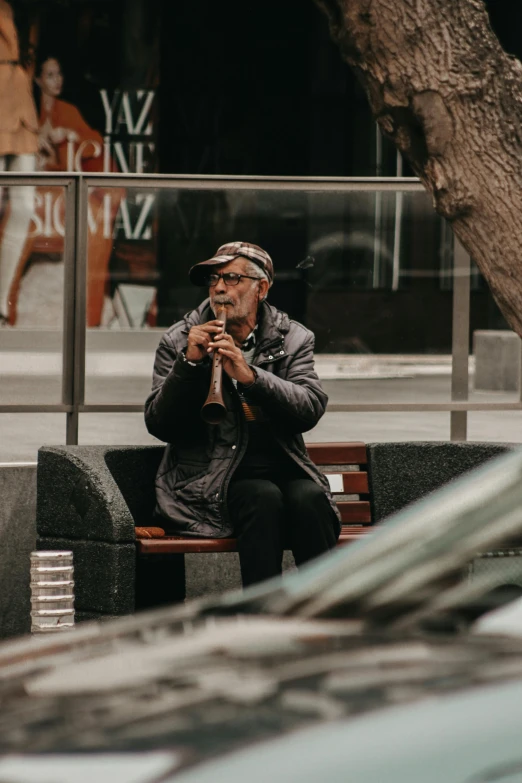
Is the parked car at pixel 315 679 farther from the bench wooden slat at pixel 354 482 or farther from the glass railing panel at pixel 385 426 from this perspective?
the glass railing panel at pixel 385 426

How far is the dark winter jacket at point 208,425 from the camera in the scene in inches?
205

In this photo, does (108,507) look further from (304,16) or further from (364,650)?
(304,16)

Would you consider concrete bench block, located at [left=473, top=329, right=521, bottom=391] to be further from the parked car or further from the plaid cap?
the parked car

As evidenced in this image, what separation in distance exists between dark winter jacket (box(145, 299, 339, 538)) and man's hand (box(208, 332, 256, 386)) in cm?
4

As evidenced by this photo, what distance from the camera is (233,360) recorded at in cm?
512

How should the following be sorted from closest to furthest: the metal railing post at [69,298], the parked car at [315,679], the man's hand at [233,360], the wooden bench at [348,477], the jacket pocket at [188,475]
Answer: the parked car at [315,679], the man's hand at [233,360], the jacket pocket at [188,475], the wooden bench at [348,477], the metal railing post at [69,298]

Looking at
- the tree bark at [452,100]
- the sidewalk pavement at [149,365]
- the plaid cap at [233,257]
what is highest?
the tree bark at [452,100]

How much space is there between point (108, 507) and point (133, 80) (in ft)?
30.3

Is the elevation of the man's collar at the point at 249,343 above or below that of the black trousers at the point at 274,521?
above

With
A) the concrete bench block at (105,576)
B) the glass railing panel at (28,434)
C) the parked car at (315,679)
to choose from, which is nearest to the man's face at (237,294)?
the concrete bench block at (105,576)

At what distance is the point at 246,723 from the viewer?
4.93ft

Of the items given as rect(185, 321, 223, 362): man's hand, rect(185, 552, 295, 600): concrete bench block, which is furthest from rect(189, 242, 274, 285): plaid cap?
rect(185, 552, 295, 600): concrete bench block

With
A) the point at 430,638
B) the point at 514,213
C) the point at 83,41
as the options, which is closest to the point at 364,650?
the point at 430,638

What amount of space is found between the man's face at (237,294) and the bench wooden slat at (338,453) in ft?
2.37
